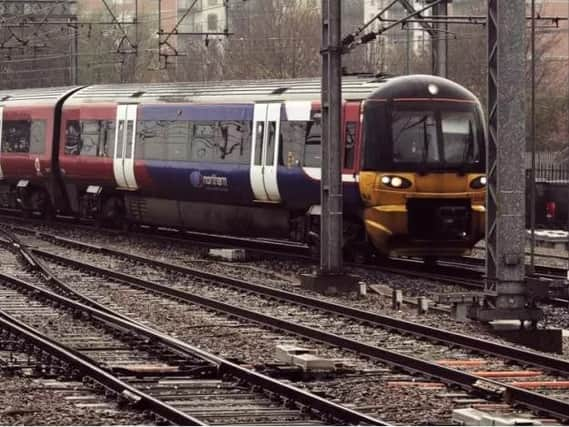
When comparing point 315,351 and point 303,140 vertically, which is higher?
point 303,140

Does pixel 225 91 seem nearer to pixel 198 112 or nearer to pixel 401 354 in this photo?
pixel 198 112

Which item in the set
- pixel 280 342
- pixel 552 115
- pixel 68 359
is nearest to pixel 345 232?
pixel 280 342

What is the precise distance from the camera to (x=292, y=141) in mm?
23438

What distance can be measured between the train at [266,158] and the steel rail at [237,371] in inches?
233

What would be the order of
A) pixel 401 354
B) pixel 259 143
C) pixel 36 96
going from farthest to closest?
pixel 36 96 → pixel 259 143 → pixel 401 354

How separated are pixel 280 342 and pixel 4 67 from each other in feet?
180

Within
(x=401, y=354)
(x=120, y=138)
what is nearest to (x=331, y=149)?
(x=401, y=354)

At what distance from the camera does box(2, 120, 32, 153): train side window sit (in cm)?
3391

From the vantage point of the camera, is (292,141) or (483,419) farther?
(292,141)

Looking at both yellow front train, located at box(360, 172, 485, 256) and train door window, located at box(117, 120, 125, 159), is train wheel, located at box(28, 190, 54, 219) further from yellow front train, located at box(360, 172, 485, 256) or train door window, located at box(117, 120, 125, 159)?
yellow front train, located at box(360, 172, 485, 256)

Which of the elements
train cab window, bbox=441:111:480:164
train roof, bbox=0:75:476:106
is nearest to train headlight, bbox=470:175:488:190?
train cab window, bbox=441:111:480:164

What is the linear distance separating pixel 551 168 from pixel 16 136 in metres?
16.0

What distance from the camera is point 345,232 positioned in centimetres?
2244

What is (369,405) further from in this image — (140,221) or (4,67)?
(4,67)
